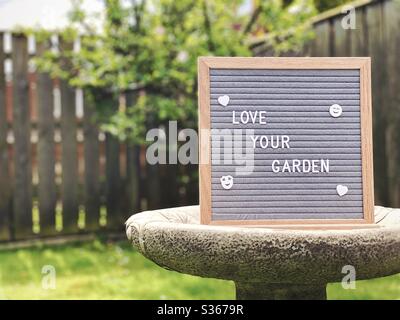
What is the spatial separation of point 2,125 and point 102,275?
5.92ft

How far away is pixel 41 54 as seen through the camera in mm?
5352

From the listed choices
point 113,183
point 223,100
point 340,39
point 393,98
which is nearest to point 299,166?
point 223,100

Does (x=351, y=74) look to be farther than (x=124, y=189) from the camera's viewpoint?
No

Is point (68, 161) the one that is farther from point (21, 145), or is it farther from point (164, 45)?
point (164, 45)

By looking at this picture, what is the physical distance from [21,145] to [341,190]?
12.5 feet

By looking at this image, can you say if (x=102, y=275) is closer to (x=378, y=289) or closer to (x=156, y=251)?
(x=378, y=289)

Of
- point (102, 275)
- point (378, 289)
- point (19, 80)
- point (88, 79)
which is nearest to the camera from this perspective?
point (378, 289)

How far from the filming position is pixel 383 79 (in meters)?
3.94

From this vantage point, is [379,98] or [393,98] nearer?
[393,98]

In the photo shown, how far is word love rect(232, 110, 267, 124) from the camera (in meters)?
2.00

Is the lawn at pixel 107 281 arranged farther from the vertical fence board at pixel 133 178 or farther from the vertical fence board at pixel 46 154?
the vertical fence board at pixel 133 178

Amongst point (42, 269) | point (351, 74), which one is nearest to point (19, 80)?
point (42, 269)

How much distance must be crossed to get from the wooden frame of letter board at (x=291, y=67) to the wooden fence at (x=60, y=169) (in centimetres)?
335
